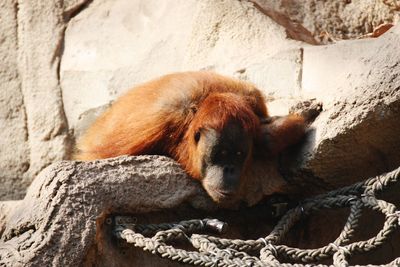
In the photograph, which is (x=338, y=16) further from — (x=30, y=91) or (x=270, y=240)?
(x=270, y=240)

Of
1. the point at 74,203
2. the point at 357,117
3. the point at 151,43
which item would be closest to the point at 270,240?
the point at 357,117

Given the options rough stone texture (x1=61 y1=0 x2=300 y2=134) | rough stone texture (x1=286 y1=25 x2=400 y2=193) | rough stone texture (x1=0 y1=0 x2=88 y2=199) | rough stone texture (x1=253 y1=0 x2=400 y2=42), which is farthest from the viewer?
rough stone texture (x1=0 y1=0 x2=88 y2=199)

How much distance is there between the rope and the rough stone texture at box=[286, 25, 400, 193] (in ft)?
0.65

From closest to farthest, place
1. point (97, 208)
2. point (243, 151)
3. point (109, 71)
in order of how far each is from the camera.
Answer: point (97, 208), point (243, 151), point (109, 71)

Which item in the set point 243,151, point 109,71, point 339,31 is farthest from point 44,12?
point 243,151

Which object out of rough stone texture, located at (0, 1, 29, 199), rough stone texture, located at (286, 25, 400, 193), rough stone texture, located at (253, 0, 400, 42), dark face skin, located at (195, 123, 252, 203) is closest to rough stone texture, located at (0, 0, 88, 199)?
rough stone texture, located at (0, 1, 29, 199)

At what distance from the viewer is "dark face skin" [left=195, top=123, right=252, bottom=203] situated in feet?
16.2

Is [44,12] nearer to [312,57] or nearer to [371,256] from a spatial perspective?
[312,57]

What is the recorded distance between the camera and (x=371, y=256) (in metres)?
5.36

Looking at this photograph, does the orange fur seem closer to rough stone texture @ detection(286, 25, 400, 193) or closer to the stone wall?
rough stone texture @ detection(286, 25, 400, 193)

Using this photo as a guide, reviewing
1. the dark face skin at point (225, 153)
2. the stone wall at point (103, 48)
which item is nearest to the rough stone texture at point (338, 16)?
the stone wall at point (103, 48)

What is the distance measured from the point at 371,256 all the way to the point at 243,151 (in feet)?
3.71

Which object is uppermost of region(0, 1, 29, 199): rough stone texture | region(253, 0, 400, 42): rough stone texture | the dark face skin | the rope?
region(253, 0, 400, 42): rough stone texture

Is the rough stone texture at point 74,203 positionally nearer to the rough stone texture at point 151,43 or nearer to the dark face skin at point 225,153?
the dark face skin at point 225,153
